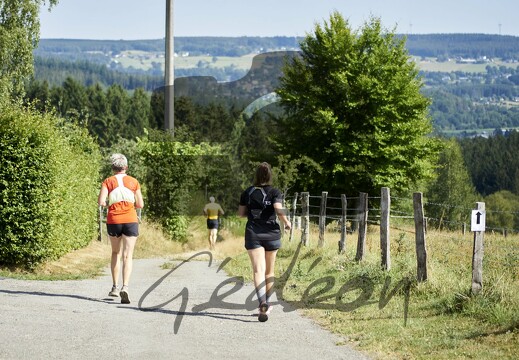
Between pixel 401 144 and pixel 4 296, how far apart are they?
3995 cm

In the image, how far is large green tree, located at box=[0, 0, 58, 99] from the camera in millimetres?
34438

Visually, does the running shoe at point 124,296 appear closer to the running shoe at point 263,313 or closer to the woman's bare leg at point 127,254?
the woman's bare leg at point 127,254

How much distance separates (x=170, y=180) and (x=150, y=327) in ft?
85.3

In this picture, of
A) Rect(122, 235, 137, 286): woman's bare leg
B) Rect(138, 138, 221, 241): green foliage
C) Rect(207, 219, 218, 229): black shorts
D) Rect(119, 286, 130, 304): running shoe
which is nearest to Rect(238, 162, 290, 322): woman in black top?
Rect(122, 235, 137, 286): woman's bare leg

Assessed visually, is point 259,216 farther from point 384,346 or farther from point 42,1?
point 42,1

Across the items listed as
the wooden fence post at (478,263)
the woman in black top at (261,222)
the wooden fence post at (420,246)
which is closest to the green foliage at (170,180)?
the wooden fence post at (420,246)

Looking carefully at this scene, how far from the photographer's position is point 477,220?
11672 mm

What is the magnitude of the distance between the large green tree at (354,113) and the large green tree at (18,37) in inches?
725

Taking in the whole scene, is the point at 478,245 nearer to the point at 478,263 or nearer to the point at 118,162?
the point at 478,263

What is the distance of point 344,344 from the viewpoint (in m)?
9.64

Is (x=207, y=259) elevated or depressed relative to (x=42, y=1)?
depressed

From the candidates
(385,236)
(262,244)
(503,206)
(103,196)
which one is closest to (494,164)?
(503,206)

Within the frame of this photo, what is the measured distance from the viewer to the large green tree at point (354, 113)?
163 ft

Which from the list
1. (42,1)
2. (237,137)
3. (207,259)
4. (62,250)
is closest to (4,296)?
(62,250)
